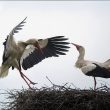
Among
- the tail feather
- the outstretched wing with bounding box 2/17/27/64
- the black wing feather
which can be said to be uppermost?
the outstretched wing with bounding box 2/17/27/64

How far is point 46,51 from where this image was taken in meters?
12.5

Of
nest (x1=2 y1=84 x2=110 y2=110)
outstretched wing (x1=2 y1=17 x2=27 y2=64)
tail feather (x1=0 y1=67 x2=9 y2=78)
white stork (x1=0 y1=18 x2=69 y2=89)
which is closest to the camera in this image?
nest (x1=2 y1=84 x2=110 y2=110)

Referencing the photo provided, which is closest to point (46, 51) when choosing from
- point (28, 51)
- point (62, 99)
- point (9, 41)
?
point (28, 51)

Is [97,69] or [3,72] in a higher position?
[97,69]

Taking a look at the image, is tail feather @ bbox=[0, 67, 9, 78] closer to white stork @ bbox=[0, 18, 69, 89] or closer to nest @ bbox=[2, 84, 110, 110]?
white stork @ bbox=[0, 18, 69, 89]

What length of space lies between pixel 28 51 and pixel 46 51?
1.52 ft

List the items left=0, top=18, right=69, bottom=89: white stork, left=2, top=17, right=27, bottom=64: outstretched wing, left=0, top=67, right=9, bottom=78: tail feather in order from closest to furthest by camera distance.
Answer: left=2, top=17, right=27, bottom=64: outstretched wing < left=0, top=18, right=69, bottom=89: white stork < left=0, top=67, right=9, bottom=78: tail feather

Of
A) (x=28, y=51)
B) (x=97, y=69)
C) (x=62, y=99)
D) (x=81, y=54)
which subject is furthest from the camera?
(x=28, y=51)

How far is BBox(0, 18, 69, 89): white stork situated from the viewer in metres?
11.9

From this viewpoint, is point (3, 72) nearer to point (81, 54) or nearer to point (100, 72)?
point (81, 54)

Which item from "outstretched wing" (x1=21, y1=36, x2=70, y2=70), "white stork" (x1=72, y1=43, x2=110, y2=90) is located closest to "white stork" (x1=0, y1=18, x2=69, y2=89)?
"outstretched wing" (x1=21, y1=36, x2=70, y2=70)

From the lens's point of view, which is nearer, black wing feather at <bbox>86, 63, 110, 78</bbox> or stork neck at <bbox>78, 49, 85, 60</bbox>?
black wing feather at <bbox>86, 63, 110, 78</bbox>

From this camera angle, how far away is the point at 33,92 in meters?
10.9

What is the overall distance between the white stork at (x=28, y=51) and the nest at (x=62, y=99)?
921mm
